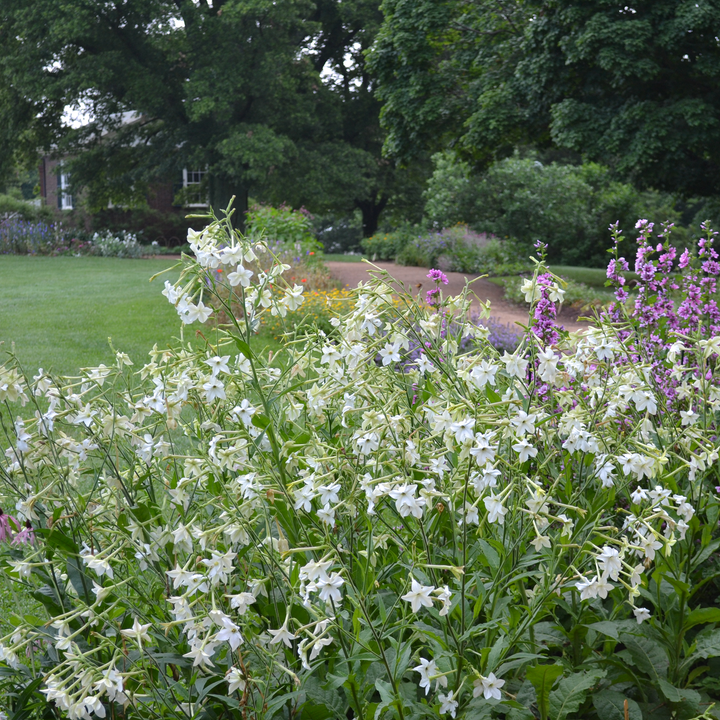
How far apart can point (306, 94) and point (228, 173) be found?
429cm

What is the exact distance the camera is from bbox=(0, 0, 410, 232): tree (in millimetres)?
20000

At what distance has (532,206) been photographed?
19.4 metres

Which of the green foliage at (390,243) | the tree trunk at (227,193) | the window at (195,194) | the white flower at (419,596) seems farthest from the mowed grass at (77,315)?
the window at (195,194)

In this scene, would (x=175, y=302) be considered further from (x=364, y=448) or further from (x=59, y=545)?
(x=59, y=545)

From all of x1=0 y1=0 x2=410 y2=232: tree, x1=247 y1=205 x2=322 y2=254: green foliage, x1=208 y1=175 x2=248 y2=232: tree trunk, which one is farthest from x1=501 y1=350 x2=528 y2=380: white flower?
x1=208 y1=175 x2=248 y2=232: tree trunk

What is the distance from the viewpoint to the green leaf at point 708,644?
184 cm

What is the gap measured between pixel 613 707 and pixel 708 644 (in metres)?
0.35

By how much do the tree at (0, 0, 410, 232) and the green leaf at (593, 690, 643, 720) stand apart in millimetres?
20336

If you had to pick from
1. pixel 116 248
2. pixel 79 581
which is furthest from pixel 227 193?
pixel 79 581

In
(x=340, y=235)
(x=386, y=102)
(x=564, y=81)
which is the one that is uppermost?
(x=386, y=102)

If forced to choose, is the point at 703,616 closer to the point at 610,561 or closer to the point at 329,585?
the point at 610,561

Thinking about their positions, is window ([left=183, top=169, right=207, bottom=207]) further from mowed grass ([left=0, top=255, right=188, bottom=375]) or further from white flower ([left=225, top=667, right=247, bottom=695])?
white flower ([left=225, top=667, right=247, bottom=695])

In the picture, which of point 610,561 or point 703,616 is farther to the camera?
point 703,616

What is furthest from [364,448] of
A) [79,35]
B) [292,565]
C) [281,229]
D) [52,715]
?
[79,35]
